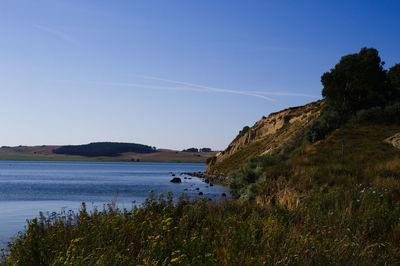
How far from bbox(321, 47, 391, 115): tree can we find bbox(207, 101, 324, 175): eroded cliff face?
2736 cm

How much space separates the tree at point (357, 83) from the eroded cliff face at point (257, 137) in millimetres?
27360

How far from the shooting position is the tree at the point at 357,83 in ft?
142

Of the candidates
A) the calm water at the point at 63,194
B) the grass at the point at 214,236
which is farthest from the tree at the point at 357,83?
the grass at the point at 214,236

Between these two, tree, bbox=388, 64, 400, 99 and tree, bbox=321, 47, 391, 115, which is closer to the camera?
tree, bbox=321, 47, 391, 115

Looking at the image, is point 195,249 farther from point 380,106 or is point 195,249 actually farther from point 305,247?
point 380,106

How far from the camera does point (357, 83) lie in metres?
43.4

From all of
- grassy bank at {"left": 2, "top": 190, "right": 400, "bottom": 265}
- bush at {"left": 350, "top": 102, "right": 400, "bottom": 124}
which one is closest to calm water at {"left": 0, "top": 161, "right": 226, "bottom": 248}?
grassy bank at {"left": 2, "top": 190, "right": 400, "bottom": 265}

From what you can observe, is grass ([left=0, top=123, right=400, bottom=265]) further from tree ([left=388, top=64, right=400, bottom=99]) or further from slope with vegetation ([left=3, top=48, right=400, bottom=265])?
tree ([left=388, top=64, right=400, bottom=99])


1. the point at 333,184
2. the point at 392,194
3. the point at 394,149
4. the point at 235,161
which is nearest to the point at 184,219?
the point at 392,194

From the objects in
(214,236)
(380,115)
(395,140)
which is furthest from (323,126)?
(214,236)

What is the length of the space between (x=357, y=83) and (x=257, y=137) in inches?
1913

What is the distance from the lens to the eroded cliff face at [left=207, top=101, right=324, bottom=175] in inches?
3098

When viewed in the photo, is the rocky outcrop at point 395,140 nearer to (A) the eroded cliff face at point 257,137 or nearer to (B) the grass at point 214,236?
(B) the grass at point 214,236

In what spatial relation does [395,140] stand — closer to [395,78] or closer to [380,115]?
[380,115]
